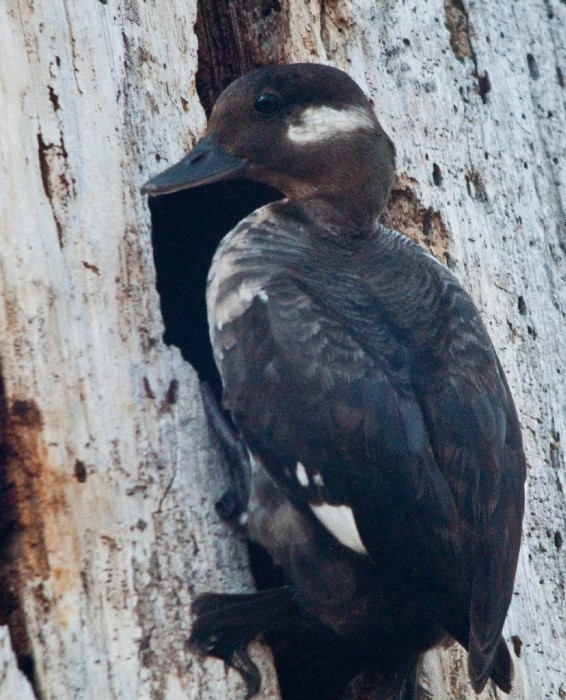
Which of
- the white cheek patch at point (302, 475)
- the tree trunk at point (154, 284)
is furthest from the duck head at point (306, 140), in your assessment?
the white cheek patch at point (302, 475)

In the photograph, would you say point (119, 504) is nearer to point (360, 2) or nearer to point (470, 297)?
point (470, 297)

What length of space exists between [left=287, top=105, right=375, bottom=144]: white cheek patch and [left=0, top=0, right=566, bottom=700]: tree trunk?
0.18 m

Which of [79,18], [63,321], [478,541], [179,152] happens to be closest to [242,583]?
[478,541]

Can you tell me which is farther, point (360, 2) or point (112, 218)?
point (360, 2)

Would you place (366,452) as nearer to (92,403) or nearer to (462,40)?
(92,403)

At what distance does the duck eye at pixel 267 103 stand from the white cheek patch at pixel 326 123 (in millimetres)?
76

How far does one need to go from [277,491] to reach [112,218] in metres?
0.71

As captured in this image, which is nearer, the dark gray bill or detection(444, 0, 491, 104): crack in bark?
the dark gray bill

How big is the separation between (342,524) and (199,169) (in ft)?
3.06

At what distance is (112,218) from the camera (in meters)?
Result: 2.75

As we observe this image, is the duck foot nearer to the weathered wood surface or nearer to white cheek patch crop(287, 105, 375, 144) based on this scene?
the weathered wood surface

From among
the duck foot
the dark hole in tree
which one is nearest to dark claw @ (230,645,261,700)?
the duck foot

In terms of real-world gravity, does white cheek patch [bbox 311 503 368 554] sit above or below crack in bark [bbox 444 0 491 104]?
below

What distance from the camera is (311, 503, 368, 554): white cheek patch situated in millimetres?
2512
